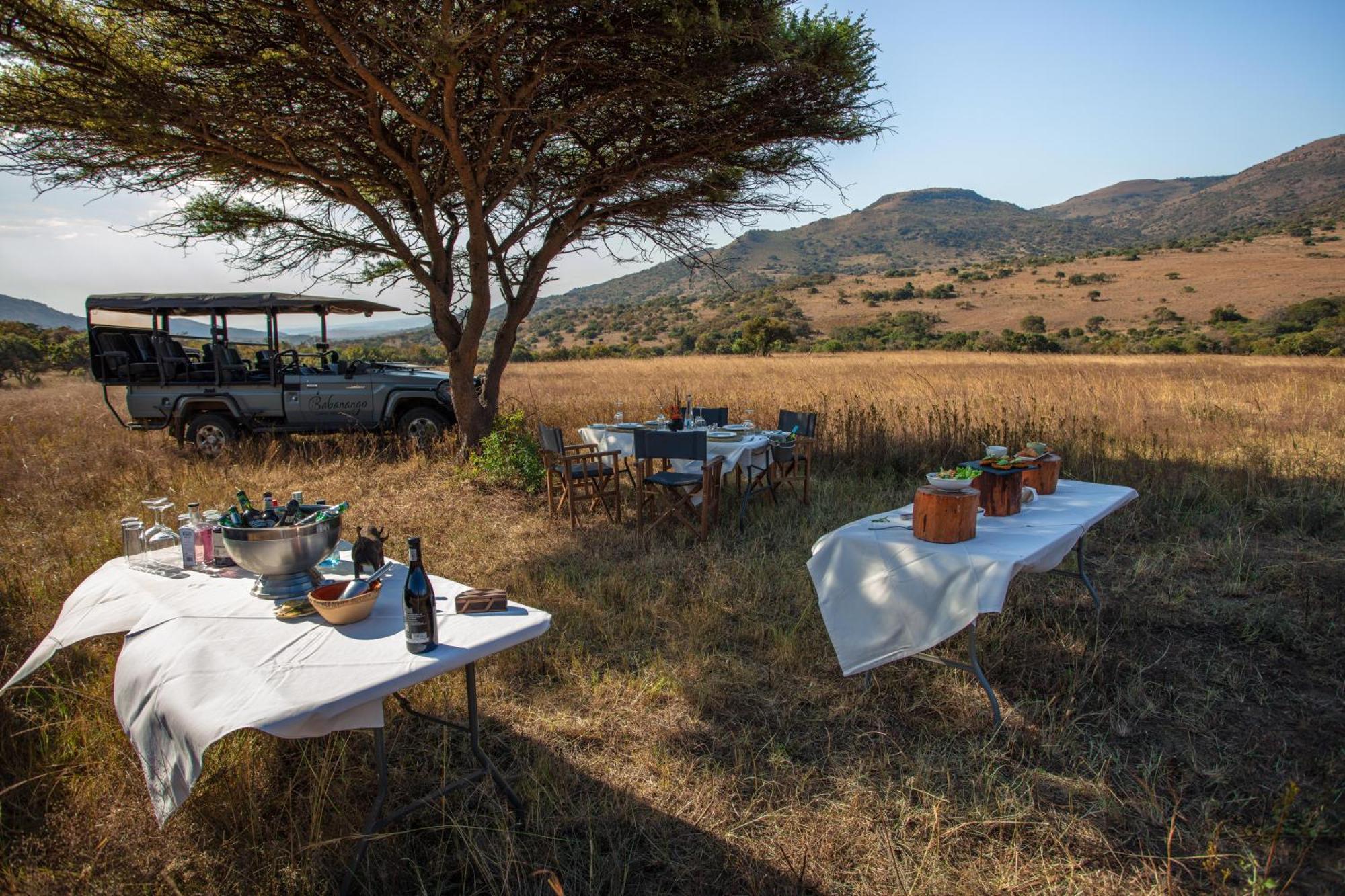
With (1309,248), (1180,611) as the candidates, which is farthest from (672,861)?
(1309,248)

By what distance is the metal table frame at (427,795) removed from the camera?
2354mm

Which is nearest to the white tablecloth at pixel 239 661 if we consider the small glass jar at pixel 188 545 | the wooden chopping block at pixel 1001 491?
the small glass jar at pixel 188 545

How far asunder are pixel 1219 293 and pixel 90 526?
5303cm

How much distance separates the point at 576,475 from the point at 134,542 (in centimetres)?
427

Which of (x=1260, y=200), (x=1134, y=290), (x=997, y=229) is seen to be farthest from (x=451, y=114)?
(x=997, y=229)

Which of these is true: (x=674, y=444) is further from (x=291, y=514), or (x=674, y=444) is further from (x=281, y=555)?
(x=281, y=555)

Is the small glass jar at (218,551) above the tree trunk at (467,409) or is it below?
below

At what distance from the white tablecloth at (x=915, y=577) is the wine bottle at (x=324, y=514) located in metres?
2.12

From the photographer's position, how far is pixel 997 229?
102438 millimetres

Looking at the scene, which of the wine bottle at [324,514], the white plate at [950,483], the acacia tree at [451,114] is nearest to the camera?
the wine bottle at [324,514]

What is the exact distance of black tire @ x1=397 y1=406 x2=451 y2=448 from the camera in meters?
9.76

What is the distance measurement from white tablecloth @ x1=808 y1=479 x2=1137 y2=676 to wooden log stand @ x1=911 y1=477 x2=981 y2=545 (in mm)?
38

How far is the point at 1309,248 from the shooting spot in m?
52.3

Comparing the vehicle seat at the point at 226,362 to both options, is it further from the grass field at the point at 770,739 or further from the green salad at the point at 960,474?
the green salad at the point at 960,474
